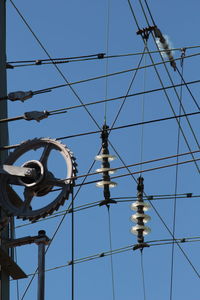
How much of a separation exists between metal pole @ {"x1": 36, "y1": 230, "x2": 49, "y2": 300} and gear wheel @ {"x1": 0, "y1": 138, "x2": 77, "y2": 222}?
1.75ft

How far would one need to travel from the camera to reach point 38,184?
1540 cm

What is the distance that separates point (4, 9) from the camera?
1841 cm

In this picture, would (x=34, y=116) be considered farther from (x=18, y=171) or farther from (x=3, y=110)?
(x=3, y=110)

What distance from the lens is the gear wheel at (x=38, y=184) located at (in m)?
15.3

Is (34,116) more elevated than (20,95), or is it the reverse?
(20,95)

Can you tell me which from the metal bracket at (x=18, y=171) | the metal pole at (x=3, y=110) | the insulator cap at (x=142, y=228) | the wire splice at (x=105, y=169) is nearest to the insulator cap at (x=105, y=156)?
the wire splice at (x=105, y=169)

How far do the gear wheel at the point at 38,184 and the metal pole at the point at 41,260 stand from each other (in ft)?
1.75

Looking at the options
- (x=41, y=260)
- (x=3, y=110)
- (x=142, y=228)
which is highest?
(x=3, y=110)

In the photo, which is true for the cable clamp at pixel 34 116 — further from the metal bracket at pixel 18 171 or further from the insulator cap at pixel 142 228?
the insulator cap at pixel 142 228

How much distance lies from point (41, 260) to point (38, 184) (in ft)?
3.56

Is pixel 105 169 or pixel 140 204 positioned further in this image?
pixel 140 204

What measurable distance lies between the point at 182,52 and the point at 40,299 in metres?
5.43

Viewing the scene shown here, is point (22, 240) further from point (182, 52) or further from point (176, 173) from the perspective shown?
point (176, 173)

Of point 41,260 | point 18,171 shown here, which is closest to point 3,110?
point 18,171
